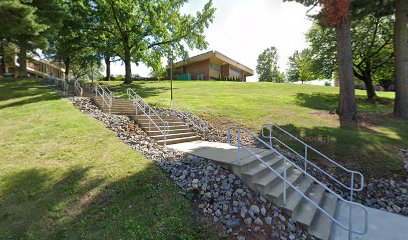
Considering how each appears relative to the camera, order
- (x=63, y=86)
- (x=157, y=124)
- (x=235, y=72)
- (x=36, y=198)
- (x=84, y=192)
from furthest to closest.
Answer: (x=235, y=72) → (x=63, y=86) → (x=157, y=124) → (x=84, y=192) → (x=36, y=198)

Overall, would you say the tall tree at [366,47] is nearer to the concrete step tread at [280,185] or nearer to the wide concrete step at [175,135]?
the wide concrete step at [175,135]

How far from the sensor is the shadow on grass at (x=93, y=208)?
158 inches

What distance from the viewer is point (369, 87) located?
21.0m

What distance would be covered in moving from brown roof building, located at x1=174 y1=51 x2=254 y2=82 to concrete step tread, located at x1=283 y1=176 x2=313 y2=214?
31.7 m

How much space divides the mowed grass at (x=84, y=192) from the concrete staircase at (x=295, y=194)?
1564mm

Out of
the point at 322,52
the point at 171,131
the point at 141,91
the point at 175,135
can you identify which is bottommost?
the point at 175,135

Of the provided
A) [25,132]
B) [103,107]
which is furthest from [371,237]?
[103,107]

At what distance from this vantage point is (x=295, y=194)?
18.1 feet

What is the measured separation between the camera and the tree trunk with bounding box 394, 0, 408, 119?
12.5m

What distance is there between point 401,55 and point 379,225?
1166 centimetres

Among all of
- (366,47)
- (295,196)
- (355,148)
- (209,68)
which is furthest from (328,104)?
(209,68)

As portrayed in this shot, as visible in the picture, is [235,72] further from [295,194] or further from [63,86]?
[295,194]

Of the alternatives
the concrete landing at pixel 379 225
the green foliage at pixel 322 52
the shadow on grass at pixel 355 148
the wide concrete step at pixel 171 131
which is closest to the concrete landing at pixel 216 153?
the wide concrete step at pixel 171 131

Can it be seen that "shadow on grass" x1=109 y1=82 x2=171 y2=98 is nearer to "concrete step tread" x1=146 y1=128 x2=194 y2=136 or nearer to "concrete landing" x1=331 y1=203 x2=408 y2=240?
"concrete step tread" x1=146 y1=128 x2=194 y2=136
